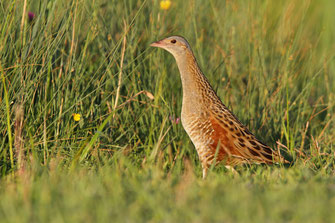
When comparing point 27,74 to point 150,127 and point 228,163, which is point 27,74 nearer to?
point 150,127

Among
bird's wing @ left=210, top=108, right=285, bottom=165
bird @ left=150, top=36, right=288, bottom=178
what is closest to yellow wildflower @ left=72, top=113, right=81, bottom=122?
bird @ left=150, top=36, right=288, bottom=178

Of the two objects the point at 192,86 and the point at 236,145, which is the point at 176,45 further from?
the point at 236,145

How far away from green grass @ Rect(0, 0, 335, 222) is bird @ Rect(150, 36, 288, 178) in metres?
0.18

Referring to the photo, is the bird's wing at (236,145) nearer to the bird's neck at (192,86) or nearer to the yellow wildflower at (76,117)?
the bird's neck at (192,86)

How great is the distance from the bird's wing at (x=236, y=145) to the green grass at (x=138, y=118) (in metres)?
0.16

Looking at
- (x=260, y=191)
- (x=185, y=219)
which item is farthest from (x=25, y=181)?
(x=260, y=191)

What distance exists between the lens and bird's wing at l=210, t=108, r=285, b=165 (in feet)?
15.8

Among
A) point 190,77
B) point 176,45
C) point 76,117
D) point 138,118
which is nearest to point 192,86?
point 190,77

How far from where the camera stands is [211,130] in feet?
16.2

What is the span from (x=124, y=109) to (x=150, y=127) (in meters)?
0.34

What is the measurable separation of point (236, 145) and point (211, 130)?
28 cm

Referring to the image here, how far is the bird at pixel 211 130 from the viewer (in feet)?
15.9

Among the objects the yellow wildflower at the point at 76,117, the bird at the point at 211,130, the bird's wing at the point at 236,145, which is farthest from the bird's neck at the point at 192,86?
the yellow wildflower at the point at 76,117

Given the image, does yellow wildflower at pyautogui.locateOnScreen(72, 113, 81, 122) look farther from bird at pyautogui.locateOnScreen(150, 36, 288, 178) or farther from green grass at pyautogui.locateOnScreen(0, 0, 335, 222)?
bird at pyautogui.locateOnScreen(150, 36, 288, 178)
